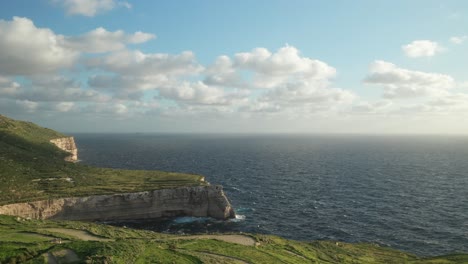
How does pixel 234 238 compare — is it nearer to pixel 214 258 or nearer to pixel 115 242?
pixel 214 258

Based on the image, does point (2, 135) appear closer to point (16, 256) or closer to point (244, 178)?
point (244, 178)

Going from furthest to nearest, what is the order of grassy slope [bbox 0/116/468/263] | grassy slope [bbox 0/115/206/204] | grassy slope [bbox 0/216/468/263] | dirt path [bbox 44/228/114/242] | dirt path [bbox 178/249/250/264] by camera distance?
1. grassy slope [bbox 0/115/206/204]
2. dirt path [bbox 44/228/114/242]
3. dirt path [bbox 178/249/250/264]
4. grassy slope [bbox 0/116/468/263]
5. grassy slope [bbox 0/216/468/263]

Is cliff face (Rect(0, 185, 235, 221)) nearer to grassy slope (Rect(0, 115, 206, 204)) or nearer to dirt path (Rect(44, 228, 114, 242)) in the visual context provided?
grassy slope (Rect(0, 115, 206, 204))

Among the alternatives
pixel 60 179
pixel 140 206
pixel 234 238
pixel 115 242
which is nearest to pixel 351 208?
pixel 234 238

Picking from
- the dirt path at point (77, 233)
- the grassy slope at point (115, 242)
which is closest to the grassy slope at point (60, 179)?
the grassy slope at point (115, 242)

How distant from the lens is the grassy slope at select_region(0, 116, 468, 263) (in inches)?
1329

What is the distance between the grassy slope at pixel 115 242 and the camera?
33750 millimetres

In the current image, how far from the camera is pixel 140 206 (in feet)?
281

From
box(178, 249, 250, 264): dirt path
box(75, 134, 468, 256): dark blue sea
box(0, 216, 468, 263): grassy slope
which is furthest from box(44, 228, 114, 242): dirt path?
box(75, 134, 468, 256): dark blue sea

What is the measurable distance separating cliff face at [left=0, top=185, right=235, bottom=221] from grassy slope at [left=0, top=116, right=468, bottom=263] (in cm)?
444

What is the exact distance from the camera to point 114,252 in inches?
1305

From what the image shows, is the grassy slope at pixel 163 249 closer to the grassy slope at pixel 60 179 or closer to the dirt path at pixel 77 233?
the dirt path at pixel 77 233

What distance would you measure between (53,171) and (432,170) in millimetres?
163348

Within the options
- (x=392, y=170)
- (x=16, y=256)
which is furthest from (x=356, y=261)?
(x=392, y=170)
